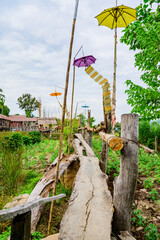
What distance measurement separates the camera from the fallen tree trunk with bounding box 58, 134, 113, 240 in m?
1.28

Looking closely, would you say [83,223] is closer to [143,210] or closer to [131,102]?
[143,210]

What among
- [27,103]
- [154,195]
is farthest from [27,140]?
[27,103]

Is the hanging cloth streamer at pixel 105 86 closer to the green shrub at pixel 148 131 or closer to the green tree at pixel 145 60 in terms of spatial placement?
the green tree at pixel 145 60

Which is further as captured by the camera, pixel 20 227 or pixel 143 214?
pixel 143 214

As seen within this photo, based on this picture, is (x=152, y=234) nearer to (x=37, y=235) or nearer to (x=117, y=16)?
(x=37, y=235)

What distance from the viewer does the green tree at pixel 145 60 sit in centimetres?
635

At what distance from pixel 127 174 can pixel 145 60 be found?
695 cm

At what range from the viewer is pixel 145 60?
721 cm

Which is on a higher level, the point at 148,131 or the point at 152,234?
the point at 148,131

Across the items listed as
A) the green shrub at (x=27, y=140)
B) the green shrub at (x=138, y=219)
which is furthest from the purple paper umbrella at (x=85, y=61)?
the green shrub at (x=27, y=140)

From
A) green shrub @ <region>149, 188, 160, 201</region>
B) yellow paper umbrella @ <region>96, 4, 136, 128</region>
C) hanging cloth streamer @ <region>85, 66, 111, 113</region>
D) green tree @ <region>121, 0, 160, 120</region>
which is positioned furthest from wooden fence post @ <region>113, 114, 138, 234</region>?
green tree @ <region>121, 0, 160, 120</region>

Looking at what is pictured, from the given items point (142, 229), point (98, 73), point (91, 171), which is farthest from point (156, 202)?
point (98, 73)

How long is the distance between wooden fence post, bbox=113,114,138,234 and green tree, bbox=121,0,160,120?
232 inches

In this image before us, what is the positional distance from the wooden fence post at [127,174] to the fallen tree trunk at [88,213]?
0.58 feet
